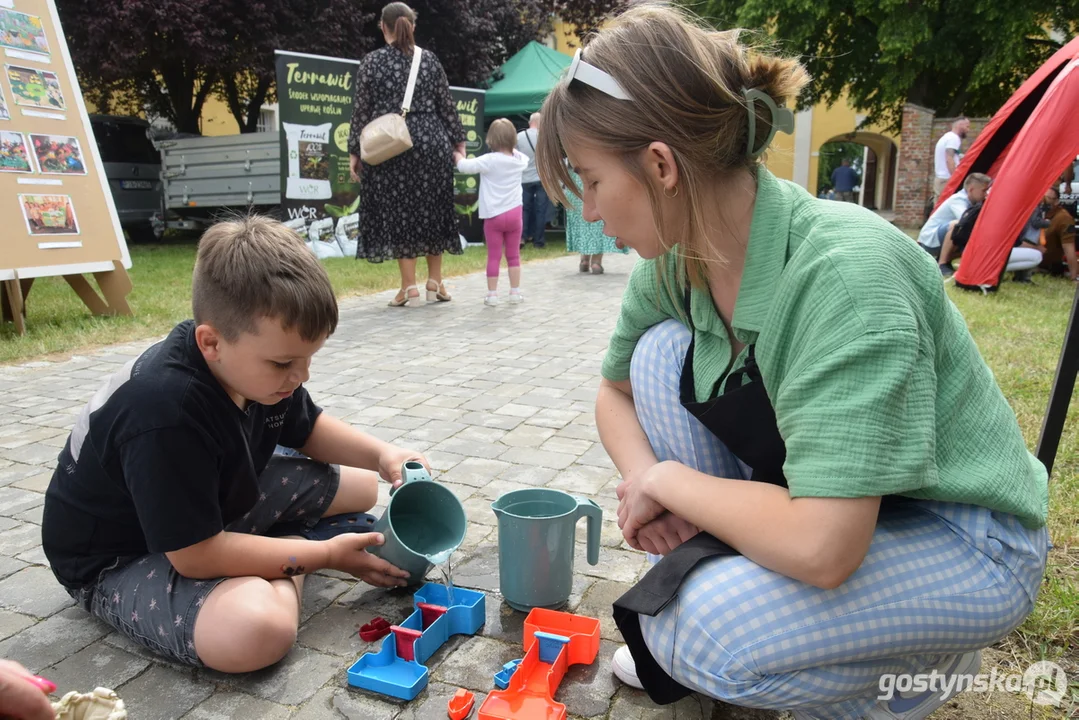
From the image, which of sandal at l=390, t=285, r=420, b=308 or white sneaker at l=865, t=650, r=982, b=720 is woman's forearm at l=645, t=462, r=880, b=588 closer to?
white sneaker at l=865, t=650, r=982, b=720

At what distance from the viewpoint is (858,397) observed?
117 centimetres

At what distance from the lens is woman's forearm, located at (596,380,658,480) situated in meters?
1.73

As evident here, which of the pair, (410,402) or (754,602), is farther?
(410,402)

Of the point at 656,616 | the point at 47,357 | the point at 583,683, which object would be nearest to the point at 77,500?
the point at 583,683

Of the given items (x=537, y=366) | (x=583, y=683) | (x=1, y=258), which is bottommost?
(x=537, y=366)

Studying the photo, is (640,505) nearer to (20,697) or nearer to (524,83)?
(20,697)

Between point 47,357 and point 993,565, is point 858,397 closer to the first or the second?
point 993,565

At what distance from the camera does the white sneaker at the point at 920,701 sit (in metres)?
1.42

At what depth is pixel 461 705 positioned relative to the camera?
1.63m

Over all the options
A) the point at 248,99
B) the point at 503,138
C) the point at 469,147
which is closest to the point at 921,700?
the point at 503,138

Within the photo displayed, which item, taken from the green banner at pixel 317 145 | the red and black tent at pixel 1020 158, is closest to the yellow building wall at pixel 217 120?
the green banner at pixel 317 145

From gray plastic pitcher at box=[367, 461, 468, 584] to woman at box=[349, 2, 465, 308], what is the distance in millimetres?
4454

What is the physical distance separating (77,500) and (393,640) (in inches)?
31.6

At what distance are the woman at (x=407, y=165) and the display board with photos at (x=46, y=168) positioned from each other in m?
1.86
